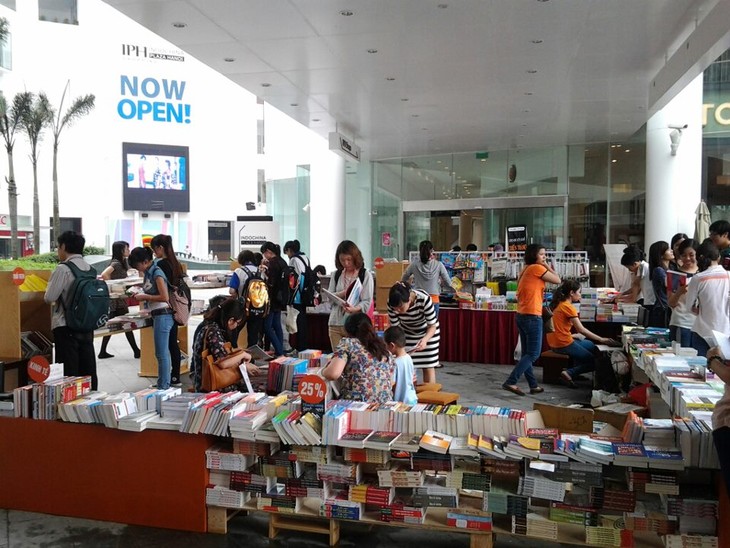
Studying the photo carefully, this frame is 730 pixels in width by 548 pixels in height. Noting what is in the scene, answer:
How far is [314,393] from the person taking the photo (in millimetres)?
2975

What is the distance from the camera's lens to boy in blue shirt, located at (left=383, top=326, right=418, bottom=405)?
155 inches

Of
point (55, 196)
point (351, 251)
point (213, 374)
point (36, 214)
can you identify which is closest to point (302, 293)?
point (351, 251)

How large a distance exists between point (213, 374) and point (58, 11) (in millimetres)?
27778

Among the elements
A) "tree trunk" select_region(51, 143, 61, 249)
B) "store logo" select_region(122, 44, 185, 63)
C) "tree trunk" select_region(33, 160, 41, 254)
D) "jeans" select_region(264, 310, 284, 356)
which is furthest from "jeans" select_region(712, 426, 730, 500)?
"store logo" select_region(122, 44, 185, 63)

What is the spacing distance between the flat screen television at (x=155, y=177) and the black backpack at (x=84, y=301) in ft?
91.1

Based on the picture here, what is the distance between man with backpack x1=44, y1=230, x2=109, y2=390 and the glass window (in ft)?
83.0

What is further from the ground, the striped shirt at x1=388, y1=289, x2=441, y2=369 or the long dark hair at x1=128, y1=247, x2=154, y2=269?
the long dark hair at x1=128, y1=247, x2=154, y2=269

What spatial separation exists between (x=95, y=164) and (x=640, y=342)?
27699 mm

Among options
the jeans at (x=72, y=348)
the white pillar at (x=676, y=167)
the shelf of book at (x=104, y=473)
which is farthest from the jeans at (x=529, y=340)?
the white pillar at (x=676, y=167)

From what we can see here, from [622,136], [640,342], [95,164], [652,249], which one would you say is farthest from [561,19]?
[95,164]

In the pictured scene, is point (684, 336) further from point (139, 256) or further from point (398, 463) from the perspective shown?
point (139, 256)

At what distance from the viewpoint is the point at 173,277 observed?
5789mm

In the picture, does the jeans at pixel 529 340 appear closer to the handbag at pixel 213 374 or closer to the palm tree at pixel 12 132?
the handbag at pixel 213 374

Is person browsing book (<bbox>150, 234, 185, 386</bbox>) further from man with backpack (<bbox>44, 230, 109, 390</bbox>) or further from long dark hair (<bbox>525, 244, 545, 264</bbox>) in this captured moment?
long dark hair (<bbox>525, 244, 545, 264</bbox>)
